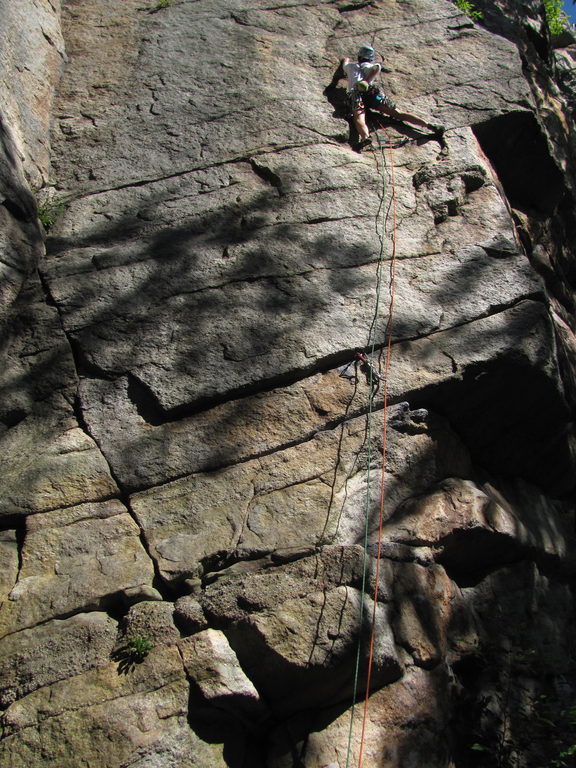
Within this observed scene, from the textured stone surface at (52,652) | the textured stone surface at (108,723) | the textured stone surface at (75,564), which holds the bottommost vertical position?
the textured stone surface at (108,723)

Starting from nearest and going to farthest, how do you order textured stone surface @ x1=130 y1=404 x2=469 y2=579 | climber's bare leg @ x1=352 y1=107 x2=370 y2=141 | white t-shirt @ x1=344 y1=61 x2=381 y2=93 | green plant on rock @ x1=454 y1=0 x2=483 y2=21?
textured stone surface @ x1=130 y1=404 x2=469 y2=579, climber's bare leg @ x1=352 y1=107 x2=370 y2=141, white t-shirt @ x1=344 y1=61 x2=381 y2=93, green plant on rock @ x1=454 y1=0 x2=483 y2=21

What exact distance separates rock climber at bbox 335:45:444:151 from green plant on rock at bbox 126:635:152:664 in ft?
12.7

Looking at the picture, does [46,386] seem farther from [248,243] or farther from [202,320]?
[248,243]

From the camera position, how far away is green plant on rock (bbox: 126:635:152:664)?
2867 millimetres

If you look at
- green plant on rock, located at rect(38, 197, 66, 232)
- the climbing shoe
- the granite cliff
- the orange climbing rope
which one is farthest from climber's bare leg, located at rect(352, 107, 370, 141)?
green plant on rock, located at rect(38, 197, 66, 232)

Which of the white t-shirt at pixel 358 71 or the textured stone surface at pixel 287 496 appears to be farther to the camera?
the white t-shirt at pixel 358 71

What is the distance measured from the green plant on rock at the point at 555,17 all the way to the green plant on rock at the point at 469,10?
5.12 feet

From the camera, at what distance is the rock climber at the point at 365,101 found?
213 inches

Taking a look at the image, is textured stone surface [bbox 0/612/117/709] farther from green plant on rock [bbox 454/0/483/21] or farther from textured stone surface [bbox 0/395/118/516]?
green plant on rock [bbox 454/0/483/21]

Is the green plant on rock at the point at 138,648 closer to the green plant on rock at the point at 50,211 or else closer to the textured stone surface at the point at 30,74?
the green plant on rock at the point at 50,211

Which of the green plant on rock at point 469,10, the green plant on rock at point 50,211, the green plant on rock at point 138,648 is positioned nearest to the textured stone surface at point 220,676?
the green plant on rock at point 138,648

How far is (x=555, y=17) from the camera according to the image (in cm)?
861

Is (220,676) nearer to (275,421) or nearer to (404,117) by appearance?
(275,421)

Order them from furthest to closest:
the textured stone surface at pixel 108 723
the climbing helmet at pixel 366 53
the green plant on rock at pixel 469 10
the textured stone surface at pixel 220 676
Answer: the green plant on rock at pixel 469 10 → the climbing helmet at pixel 366 53 → the textured stone surface at pixel 220 676 → the textured stone surface at pixel 108 723
